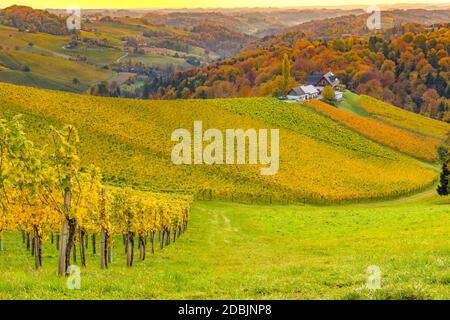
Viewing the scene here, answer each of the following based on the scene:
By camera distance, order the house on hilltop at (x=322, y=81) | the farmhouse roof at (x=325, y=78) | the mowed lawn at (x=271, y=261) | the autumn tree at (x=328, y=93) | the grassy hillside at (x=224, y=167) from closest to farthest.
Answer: the mowed lawn at (x=271, y=261) < the grassy hillside at (x=224, y=167) < the autumn tree at (x=328, y=93) < the house on hilltop at (x=322, y=81) < the farmhouse roof at (x=325, y=78)

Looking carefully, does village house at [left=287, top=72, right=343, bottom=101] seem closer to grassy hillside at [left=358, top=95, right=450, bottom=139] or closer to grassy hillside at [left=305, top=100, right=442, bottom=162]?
grassy hillside at [left=358, top=95, right=450, bottom=139]

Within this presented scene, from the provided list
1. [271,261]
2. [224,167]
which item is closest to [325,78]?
[224,167]

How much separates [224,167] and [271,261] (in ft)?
198

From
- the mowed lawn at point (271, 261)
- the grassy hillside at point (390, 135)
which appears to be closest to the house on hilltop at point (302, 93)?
the grassy hillside at point (390, 135)

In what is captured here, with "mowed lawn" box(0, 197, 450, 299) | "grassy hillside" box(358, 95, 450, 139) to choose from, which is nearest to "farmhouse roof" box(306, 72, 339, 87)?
"grassy hillside" box(358, 95, 450, 139)

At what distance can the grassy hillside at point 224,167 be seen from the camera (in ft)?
279

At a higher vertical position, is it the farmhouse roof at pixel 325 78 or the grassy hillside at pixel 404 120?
the farmhouse roof at pixel 325 78

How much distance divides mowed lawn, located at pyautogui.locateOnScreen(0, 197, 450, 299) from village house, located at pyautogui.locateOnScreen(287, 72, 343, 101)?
258 ft

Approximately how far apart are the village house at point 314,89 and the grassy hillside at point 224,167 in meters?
24.1

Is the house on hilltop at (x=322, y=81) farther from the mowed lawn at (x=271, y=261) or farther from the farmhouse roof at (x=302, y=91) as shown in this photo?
the mowed lawn at (x=271, y=261)

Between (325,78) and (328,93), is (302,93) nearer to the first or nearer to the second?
Answer: (328,93)
